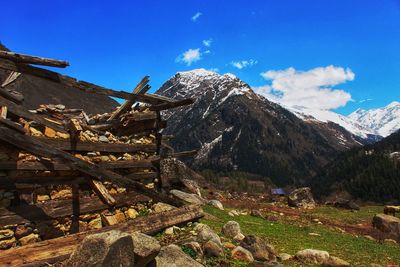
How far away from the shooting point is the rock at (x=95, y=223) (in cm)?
1638

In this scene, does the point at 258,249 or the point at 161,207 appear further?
the point at 161,207

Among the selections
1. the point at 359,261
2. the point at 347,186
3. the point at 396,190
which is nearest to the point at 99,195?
the point at 359,261

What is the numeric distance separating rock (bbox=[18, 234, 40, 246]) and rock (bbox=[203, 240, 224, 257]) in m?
5.79

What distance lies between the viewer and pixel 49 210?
1480 centimetres

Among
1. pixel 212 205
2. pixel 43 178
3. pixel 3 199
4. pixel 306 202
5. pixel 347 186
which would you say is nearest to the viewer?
pixel 3 199

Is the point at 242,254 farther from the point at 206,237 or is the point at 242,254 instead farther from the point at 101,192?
the point at 101,192

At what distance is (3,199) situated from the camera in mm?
13688

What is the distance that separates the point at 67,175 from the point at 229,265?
6747 millimetres

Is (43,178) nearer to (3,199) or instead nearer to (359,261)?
(3,199)

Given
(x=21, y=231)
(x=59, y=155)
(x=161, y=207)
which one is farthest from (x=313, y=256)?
(x=21, y=231)

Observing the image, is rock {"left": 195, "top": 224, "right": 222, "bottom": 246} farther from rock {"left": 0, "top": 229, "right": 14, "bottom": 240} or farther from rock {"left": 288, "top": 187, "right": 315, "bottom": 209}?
rock {"left": 288, "top": 187, "right": 315, "bottom": 209}

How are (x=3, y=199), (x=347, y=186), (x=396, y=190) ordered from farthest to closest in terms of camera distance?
(x=347, y=186)
(x=396, y=190)
(x=3, y=199)

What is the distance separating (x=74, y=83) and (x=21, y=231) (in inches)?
227

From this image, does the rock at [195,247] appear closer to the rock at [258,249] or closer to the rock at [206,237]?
the rock at [206,237]
